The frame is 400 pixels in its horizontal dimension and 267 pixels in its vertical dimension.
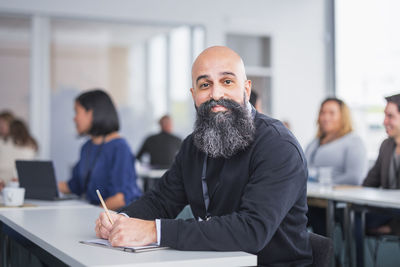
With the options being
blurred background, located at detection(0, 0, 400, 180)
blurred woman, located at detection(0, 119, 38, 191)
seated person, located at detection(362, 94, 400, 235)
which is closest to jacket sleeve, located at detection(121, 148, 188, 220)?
seated person, located at detection(362, 94, 400, 235)

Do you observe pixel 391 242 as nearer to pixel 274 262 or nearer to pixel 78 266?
pixel 274 262

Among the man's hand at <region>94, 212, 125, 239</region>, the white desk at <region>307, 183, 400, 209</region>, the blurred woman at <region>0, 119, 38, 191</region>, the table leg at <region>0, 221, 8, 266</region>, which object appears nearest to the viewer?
the man's hand at <region>94, 212, 125, 239</region>

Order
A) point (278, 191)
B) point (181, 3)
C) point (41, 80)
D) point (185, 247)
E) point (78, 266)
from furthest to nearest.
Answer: point (181, 3) < point (41, 80) < point (278, 191) < point (185, 247) < point (78, 266)

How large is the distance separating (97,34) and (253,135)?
6447 millimetres

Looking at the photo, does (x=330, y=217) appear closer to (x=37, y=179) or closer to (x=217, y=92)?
(x=37, y=179)

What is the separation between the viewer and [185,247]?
178 cm

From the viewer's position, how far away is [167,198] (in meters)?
2.46

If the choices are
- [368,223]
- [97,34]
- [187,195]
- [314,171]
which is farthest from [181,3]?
[187,195]

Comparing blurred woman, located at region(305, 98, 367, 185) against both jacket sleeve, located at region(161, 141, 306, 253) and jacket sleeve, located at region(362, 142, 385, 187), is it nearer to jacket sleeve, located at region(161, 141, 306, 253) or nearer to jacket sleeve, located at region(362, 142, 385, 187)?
jacket sleeve, located at region(362, 142, 385, 187)

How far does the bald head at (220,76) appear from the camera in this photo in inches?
84.7

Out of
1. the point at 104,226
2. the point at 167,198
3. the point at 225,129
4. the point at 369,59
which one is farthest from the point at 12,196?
the point at 369,59

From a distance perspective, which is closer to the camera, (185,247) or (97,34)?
(185,247)

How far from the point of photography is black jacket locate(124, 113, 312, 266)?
5.91 feet

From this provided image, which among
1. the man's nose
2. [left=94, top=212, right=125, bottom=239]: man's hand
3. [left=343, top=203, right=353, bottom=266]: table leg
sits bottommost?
[left=343, top=203, right=353, bottom=266]: table leg
